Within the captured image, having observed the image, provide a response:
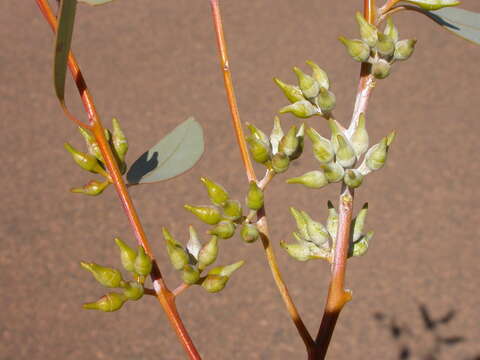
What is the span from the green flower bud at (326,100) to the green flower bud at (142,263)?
20cm

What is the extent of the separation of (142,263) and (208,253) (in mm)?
69

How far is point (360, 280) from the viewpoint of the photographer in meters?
2.86

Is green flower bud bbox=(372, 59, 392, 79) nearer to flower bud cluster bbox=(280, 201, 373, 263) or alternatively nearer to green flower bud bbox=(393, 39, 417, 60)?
green flower bud bbox=(393, 39, 417, 60)

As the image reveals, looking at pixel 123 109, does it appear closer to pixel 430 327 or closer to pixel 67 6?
pixel 430 327

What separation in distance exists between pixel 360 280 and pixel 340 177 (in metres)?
2.41

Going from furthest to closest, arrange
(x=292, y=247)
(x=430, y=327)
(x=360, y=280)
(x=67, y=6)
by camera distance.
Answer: (x=360, y=280) → (x=430, y=327) → (x=292, y=247) → (x=67, y=6)

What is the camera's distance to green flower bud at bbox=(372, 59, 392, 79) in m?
0.54

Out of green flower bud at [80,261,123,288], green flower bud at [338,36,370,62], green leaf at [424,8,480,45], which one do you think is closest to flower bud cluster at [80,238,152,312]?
green flower bud at [80,261,123,288]

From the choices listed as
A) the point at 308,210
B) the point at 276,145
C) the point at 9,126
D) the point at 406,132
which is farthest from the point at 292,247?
the point at 9,126

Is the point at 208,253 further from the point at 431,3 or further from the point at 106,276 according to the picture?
the point at 431,3

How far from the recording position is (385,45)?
20.8 inches

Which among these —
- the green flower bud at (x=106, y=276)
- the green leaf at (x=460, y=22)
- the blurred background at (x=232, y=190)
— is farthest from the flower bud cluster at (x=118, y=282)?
the blurred background at (x=232, y=190)

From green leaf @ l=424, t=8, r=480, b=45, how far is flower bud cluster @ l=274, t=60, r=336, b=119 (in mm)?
174

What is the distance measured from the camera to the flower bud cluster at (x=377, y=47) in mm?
531
